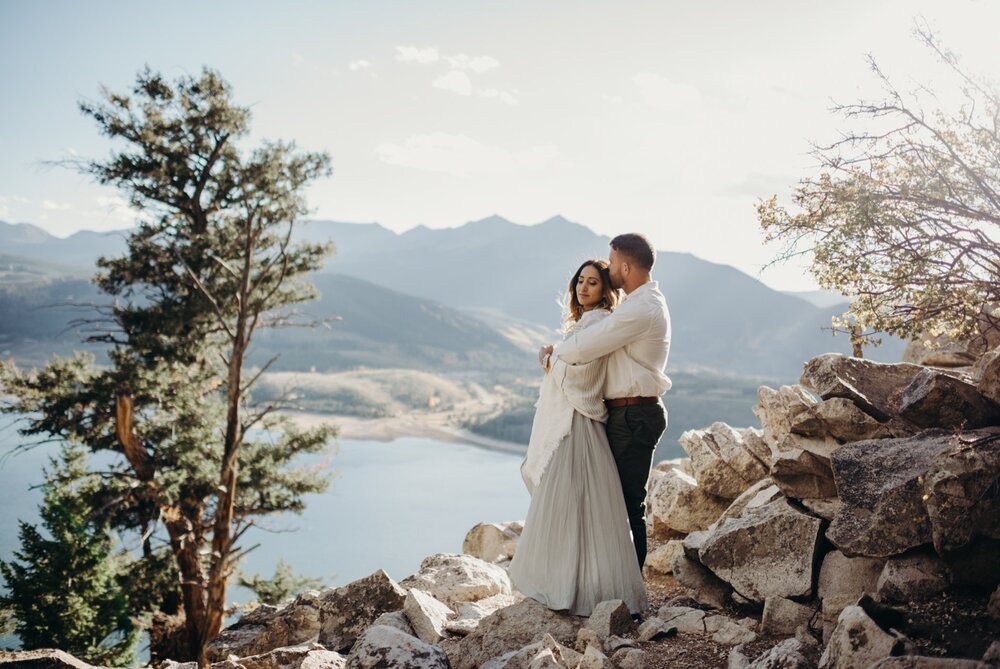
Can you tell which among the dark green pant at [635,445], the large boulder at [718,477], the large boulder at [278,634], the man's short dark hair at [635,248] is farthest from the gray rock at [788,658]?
the large boulder at [278,634]

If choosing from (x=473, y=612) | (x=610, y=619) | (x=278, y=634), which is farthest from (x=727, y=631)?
(x=278, y=634)

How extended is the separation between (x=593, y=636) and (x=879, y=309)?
3140 mm

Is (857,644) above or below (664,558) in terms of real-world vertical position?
above

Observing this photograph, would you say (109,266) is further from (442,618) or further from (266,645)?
(442,618)

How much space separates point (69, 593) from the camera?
59.2 feet

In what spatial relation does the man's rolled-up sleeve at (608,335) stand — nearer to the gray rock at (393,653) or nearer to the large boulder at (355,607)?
the gray rock at (393,653)

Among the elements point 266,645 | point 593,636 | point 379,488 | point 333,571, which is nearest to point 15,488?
point 333,571

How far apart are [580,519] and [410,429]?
98.6 metres

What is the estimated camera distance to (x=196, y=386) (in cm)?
1499

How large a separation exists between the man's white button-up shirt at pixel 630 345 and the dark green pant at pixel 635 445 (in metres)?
0.14

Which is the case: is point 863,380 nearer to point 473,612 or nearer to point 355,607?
point 473,612

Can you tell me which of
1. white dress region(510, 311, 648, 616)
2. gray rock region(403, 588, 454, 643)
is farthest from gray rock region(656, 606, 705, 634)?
gray rock region(403, 588, 454, 643)

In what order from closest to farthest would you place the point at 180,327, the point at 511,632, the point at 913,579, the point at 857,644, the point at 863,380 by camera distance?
1. the point at 857,644
2. the point at 913,579
3. the point at 511,632
4. the point at 863,380
5. the point at 180,327

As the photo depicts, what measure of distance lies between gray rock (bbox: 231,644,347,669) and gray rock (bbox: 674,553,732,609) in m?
2.47
